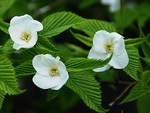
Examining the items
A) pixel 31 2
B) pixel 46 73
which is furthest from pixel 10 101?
pixel 46 73

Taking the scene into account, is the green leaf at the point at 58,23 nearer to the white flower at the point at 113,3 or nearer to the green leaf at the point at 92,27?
the green leaf at the point at 92,27

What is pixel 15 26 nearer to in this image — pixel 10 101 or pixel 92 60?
pixel 92 60

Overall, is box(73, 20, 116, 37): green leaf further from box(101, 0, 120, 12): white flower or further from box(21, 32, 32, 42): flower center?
box(101, 0, 120, 12): white flower

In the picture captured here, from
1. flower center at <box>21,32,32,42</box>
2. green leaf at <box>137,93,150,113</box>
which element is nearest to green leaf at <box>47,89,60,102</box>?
flower center at <box>21,32,32,42</box>

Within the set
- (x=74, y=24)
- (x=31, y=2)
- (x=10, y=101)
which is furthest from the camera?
(x=10, y=101)

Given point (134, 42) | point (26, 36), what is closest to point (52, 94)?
point (26, 36)

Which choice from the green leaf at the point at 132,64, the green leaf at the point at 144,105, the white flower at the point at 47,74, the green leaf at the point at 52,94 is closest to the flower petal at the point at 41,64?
the white flower at the point at 47,74

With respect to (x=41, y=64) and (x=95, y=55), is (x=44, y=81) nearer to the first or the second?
(x=41, y=64)
